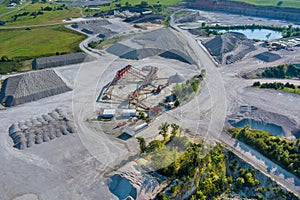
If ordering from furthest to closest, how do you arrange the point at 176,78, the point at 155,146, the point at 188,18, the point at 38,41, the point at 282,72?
the point at 188,18, the point at 38,41, the point at 282,72, the point at 176,78, the point at 155,146

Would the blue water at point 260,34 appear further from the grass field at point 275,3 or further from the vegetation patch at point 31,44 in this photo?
the vegetation patch at point 31,44

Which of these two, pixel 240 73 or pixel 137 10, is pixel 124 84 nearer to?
pixel 240 73

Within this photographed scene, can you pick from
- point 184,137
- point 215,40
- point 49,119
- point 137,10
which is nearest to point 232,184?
point 184,137

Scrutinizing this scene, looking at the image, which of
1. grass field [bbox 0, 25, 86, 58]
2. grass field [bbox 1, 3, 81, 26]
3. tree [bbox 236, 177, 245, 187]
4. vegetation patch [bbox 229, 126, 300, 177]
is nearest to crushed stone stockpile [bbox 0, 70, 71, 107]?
grass field [bbox 0, 25, 86, 58]

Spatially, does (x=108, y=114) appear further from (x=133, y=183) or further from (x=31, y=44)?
(x=31, y=44)

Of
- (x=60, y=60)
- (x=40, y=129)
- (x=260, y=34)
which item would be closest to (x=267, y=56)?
(x=260, y=34)

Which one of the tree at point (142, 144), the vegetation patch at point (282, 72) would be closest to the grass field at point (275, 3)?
the vegetation patch at point (282, 72)
